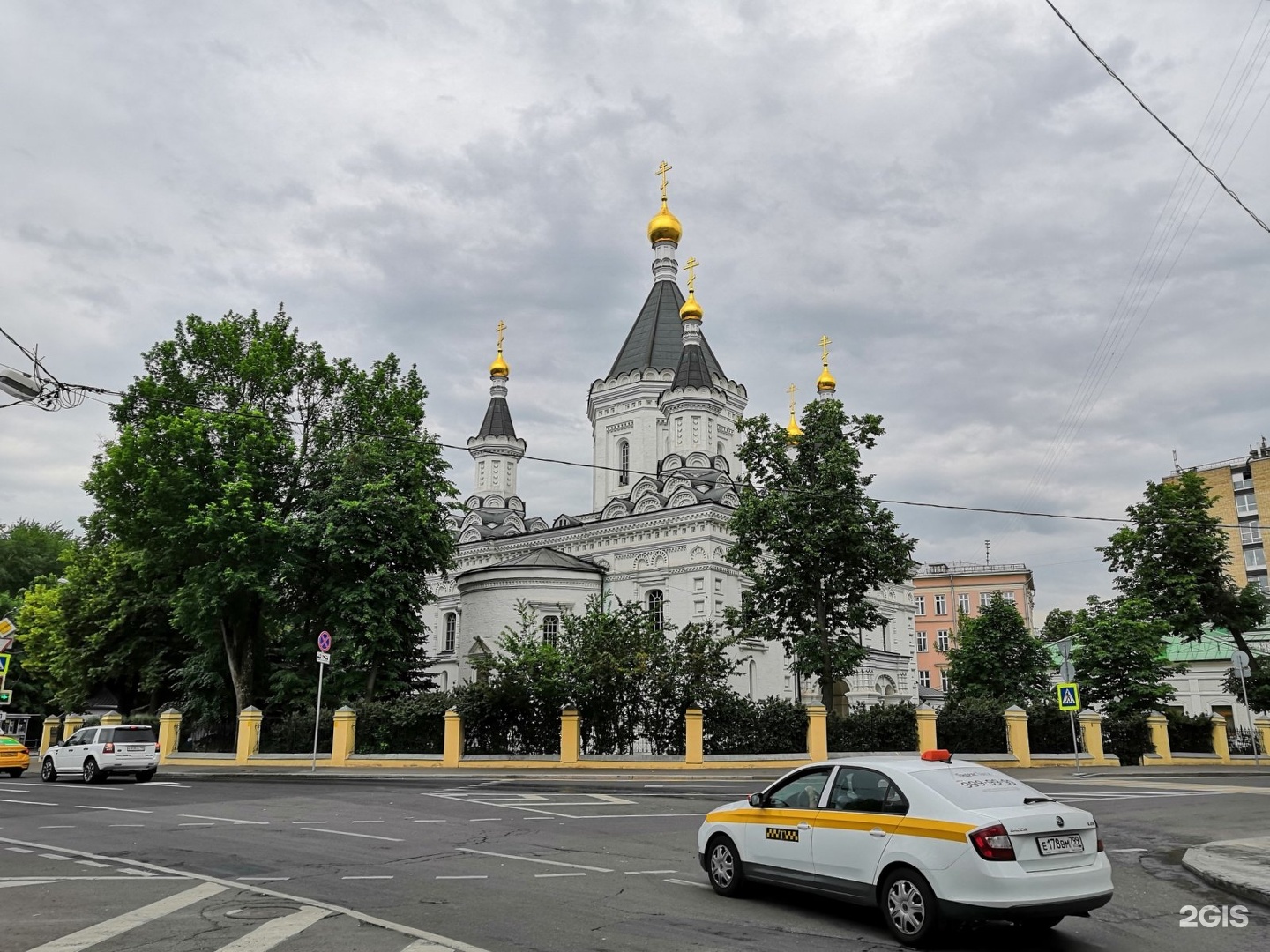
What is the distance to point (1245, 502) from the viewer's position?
215 feet

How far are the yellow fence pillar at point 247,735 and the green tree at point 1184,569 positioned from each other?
101ft

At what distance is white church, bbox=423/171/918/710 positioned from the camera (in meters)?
41.4

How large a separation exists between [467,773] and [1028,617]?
72083 millimetres

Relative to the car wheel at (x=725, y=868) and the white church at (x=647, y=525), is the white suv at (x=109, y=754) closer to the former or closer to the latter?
the white church at (x=647, y=525)

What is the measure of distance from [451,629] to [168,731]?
22684 millimetres

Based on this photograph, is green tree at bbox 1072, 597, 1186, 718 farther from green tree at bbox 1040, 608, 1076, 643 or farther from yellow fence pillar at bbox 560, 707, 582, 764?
yellow fence pillar at bbox 560, 707, 582, 764

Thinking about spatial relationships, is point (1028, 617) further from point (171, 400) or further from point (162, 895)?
point (162, 895)

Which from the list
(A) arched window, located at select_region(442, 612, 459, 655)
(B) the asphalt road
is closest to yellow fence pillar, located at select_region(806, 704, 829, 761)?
(B) the asphalt road

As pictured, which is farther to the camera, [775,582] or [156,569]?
[156,569]

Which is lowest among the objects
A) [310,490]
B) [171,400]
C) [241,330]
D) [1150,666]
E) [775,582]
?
[1150,666]

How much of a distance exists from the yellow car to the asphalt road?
10.6 meters

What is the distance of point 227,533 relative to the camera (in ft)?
92.8

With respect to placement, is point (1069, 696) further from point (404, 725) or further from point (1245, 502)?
point (1245, 502)

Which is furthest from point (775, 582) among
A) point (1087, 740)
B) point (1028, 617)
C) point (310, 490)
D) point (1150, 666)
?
point (1028, 617)
